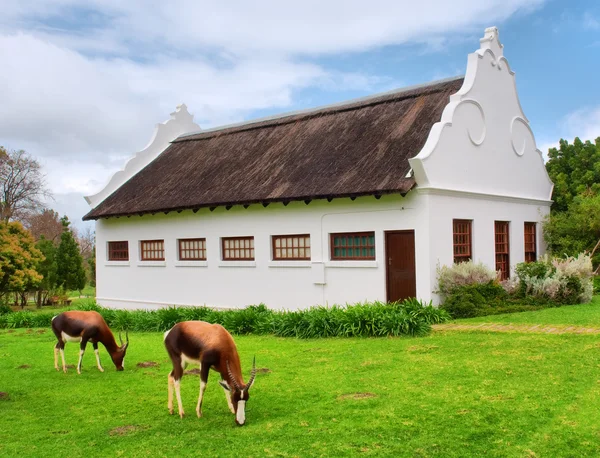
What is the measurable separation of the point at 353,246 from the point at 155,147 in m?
12.5

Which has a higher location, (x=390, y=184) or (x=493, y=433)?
(x=390, y=184)

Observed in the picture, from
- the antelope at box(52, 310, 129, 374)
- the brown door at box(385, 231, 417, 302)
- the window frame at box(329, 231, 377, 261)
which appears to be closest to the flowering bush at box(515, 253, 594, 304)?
the brown door at box(385, 231, 417, 302)

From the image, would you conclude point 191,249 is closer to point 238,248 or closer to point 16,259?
point 238,248

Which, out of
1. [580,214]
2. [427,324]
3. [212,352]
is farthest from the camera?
[580,214]

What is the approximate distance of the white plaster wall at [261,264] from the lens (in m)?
16.3

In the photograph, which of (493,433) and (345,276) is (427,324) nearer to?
(345,276)

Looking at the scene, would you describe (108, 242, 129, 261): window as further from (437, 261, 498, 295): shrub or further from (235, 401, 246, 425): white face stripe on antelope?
(235, 401, 246, 425): white face stripe on antelope

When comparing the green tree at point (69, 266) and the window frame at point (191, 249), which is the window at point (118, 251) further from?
the green tree at point (69, 266)

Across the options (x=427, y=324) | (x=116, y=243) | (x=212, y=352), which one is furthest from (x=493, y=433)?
(x=116, y=243)

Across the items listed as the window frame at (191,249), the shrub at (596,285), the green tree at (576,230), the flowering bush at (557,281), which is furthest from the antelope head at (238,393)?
the shrub at (596,285)

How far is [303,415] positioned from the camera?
24.7 feet

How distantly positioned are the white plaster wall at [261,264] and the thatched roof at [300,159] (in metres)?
0.58

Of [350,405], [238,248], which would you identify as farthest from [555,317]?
[238,248]

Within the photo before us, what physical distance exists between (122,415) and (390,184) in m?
9.42
